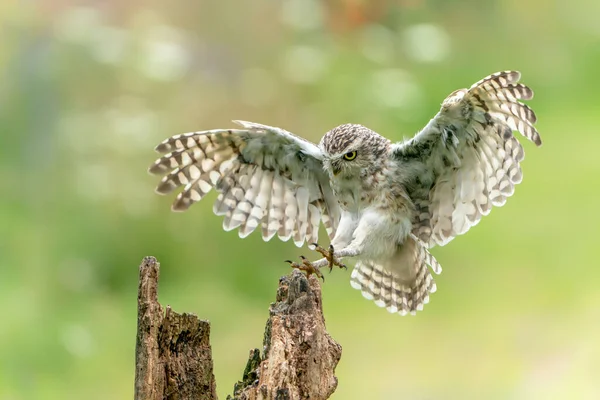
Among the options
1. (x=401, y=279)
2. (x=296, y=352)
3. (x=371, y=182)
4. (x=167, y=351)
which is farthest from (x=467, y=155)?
(x=167, y=351)

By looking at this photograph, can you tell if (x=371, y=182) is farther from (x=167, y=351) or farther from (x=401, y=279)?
(x=167, y=351)

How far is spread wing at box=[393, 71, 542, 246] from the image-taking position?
3.63 meters

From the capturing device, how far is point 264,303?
653 centimetres

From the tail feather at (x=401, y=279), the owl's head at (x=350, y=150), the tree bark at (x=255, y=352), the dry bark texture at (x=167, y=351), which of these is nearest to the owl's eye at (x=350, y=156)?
the owl's head at (x=350, y=150)

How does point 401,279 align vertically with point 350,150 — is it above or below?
below

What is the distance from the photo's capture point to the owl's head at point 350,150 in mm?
4066

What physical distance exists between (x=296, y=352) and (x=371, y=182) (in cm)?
141

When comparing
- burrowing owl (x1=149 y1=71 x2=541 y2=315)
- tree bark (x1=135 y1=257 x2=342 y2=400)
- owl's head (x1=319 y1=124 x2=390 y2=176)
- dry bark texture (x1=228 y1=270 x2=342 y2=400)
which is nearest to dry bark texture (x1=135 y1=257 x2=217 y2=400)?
tree bark (x1=135 y1=257 x2=342 y2=400)

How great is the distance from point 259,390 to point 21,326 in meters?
4.27

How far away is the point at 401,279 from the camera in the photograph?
176 inches

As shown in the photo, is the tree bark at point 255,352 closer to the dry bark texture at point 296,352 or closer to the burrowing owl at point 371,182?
the dry bark texture at point 296,352

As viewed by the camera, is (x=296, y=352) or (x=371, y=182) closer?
(x=296, y=352)

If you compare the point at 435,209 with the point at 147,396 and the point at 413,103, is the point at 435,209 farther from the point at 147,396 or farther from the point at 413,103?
the point at 413,103

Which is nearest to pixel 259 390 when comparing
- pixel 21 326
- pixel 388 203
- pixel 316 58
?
pixel 388 203
